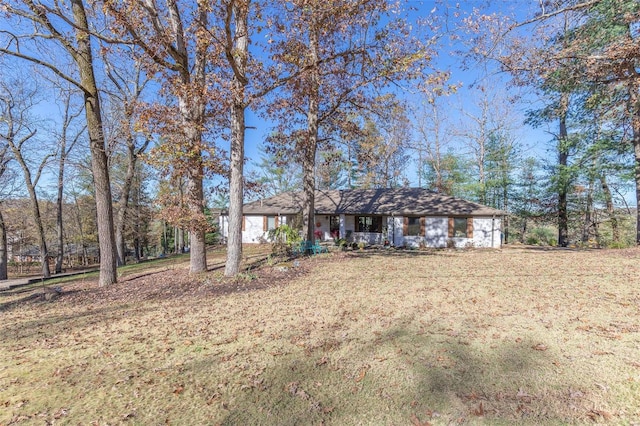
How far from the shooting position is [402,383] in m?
2.81

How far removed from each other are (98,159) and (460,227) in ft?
57.1

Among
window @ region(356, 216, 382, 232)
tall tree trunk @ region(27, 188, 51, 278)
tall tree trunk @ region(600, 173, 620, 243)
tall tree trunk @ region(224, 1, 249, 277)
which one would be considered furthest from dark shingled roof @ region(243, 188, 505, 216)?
tall tree trunk @ region(224, 1, 249, 277)

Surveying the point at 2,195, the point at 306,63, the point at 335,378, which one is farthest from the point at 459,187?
the point at 2,195

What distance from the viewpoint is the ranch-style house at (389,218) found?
1739cm

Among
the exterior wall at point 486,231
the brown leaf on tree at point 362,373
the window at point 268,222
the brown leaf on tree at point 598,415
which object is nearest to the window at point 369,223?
the exterior wall at point 486,231

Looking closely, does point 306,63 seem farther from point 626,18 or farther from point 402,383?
point 626,18

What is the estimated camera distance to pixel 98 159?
25.0ft

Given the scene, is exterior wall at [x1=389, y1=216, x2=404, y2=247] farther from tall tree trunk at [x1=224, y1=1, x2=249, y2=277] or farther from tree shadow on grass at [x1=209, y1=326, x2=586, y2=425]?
tree shadow on grass at [x1=209, y1=326, x2=586, y2=425]

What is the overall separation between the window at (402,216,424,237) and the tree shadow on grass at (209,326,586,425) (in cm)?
1499

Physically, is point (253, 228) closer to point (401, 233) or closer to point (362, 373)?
point (401, 233)

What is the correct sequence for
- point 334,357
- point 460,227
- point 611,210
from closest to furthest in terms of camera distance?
point 334,357 → point 460,227 → point 611,210

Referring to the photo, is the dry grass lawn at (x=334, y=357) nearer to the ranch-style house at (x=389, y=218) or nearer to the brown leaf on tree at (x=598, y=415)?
the brown leaf on tree at (x=598, y=415)

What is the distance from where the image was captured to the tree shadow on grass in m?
2.35

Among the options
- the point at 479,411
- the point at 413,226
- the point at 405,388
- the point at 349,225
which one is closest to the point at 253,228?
the point at 349,225
